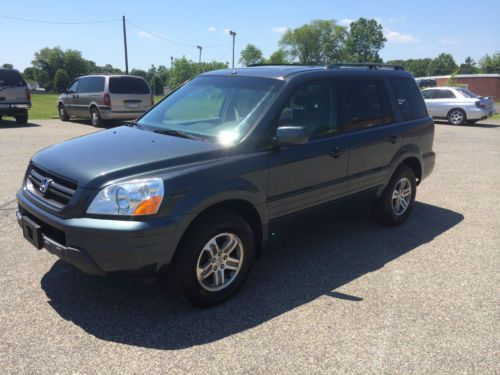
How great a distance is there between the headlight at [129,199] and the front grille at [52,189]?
27 centimetres

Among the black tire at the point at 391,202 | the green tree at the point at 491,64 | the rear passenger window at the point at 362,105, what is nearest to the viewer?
the rear passenger window at the point at 362,105

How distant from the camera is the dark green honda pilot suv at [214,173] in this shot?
116 inches

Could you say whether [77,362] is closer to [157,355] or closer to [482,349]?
[157,355]

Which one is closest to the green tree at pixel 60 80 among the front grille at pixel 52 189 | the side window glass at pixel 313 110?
the front grille at pixel 52 189

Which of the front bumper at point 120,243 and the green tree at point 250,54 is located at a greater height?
the green tree at point 250,54

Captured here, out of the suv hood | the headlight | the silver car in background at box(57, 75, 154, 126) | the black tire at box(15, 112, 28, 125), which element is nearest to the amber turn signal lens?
the headlight

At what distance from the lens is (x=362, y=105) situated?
4.67 metres

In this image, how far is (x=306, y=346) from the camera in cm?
296

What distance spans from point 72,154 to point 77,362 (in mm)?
1573

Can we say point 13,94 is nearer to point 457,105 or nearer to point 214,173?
point 214,173

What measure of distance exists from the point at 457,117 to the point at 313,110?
1764 centimetres

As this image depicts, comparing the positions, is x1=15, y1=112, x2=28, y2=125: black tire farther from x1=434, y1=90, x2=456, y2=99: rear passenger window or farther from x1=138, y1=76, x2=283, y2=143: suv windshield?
x1=434, y1=90, x2=456, y2=99: rear passenger window

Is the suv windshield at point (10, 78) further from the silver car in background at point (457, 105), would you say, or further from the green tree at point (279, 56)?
the green tree at point (279, 56)

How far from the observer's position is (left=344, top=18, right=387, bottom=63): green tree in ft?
373
